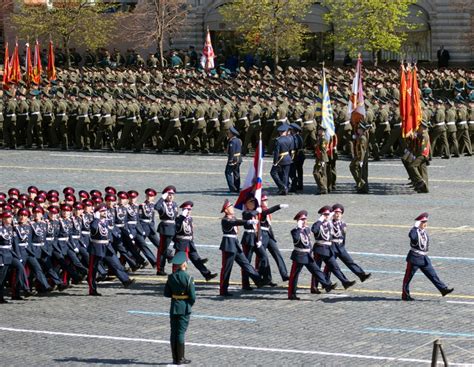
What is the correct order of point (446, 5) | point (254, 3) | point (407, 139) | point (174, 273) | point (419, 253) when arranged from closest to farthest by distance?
point (174, 273) < point (419, 253) < point (407, 139) < point (254, 3) < point (446, 5)

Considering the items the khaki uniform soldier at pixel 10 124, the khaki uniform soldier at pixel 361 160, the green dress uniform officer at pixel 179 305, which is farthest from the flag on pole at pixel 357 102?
the green dress uniform officer at pixel 179 305

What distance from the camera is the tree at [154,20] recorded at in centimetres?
6333

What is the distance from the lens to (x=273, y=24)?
59750 mm

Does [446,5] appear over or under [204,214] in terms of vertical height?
over

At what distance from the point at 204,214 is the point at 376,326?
10.7 metres

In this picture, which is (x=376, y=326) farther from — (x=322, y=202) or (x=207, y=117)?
(x=207, y=117)

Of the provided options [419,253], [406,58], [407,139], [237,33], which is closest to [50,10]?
[237,33]

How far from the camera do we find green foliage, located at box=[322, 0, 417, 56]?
5847 centimetres

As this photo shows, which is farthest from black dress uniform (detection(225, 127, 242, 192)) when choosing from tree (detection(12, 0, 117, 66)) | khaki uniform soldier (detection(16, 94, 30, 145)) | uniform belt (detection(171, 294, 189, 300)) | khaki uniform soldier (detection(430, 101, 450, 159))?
tree (detection(12, 0, 117, 66))

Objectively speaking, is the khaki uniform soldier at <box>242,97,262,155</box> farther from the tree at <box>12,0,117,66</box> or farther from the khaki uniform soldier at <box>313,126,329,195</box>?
the tree at <box>12,0,117,66</box>

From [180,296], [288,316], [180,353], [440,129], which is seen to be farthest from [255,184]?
[440,129]

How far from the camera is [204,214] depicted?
31.5m

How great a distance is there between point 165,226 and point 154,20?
4011 centimetres

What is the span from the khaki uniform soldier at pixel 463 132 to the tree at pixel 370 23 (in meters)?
18.7
